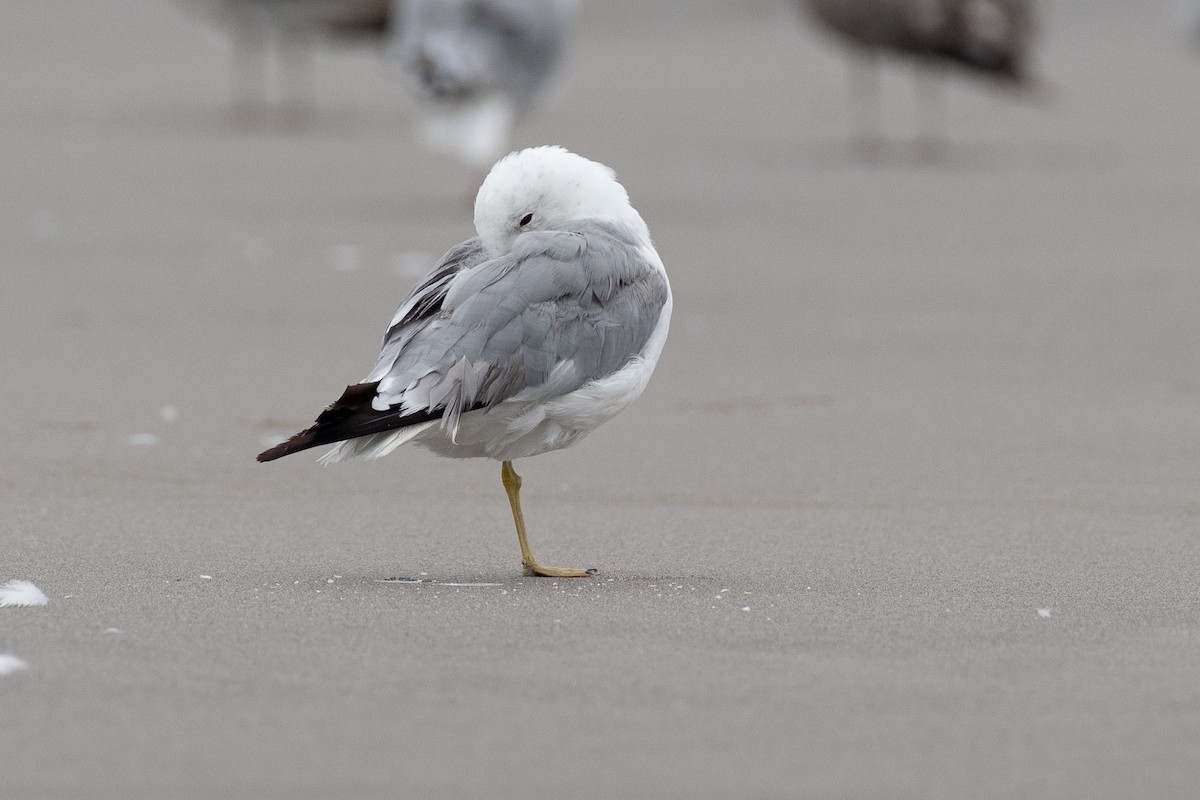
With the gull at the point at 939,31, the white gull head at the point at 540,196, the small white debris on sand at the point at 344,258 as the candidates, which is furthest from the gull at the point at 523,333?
the gull at the point at 939,31

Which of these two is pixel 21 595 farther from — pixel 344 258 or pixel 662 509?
pixel 344 258

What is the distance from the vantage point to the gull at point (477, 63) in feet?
36.2

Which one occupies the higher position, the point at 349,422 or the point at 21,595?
the point at 349,422

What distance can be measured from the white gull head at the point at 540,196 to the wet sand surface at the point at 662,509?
0.76m

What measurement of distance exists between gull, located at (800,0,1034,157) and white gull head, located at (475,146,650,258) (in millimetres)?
8985

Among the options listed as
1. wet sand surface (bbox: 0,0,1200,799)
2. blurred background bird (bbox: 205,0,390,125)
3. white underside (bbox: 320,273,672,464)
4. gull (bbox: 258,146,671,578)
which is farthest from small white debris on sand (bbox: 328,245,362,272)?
blurred background bird (bbox: 205,0,390,125)

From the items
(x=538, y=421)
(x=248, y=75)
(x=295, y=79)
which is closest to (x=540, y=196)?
(x=538, y=421)

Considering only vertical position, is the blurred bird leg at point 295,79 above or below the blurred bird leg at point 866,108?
below

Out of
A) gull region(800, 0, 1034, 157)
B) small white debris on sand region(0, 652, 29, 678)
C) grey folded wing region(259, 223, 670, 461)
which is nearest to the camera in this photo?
small white debris on sand region(0, 652, 29, 678)

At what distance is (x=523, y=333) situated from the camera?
4301mm

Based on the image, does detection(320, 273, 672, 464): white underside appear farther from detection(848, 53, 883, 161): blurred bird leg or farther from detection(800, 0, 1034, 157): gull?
detection(800, 0, 1034, 157): gull

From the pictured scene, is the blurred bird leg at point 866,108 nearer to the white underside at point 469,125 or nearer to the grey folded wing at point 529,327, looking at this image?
the white underside at point 469,125

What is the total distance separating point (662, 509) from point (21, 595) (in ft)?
5.72

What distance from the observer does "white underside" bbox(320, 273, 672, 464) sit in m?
4.27
